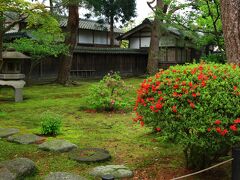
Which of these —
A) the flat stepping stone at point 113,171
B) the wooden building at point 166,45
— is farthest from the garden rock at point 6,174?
the wooden building at point 166,45

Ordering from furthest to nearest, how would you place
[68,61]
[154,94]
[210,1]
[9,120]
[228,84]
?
[68,61] < [210,1] < [9,120] < [154,94] < [228,84]

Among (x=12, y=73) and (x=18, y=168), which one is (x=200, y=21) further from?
(x=18, y=168)

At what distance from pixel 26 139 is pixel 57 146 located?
0.90 meters

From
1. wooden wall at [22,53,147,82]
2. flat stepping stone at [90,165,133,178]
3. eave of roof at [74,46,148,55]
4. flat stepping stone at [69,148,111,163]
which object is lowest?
flat stepping stone at [90,165,133,178]

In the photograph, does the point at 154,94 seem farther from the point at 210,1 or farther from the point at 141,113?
the point at 210,1

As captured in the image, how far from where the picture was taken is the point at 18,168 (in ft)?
15.5

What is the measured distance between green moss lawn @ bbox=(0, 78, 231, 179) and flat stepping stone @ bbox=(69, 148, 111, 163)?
0.11 meters

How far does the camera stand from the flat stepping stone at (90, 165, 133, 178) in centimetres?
494

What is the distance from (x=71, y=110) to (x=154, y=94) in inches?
285

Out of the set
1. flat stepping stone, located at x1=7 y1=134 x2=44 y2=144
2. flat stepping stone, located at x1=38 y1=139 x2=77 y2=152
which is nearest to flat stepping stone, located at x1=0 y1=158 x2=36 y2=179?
flat stepping stone, located at x1=38 y1=139 x2=77 y2=152

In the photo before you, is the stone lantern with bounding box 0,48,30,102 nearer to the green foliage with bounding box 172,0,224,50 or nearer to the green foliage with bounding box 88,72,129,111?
the green foliage with bounding box 88,72,129,111

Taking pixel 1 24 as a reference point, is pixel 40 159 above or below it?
below

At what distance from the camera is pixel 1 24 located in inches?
434

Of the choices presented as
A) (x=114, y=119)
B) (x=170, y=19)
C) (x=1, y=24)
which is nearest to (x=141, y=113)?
(x=114, y=119)
